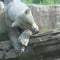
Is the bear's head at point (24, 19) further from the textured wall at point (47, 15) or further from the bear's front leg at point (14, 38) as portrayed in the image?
the textured wall at point (47, 15)

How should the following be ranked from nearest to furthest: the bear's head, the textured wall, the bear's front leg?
the bear's head, the bear's front leg, the textured wall

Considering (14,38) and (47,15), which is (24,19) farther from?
(47,15)

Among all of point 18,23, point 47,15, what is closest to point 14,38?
point 18,23

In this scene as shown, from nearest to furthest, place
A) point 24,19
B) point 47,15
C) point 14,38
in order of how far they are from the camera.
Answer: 1. point 24,19
2. point 14,38
3. point 47,15

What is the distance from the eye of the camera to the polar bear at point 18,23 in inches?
97.4

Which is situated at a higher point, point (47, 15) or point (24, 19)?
point (24, 19)

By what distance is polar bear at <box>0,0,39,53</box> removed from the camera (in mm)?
2475

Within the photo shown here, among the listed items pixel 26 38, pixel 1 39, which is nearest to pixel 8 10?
pixel 1 39

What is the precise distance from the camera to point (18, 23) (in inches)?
99.7

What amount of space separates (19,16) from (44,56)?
0.49 metres

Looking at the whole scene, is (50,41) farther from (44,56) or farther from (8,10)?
(8,10)

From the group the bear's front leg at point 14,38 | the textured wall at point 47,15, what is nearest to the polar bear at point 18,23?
the bear's front leg at point 14,38

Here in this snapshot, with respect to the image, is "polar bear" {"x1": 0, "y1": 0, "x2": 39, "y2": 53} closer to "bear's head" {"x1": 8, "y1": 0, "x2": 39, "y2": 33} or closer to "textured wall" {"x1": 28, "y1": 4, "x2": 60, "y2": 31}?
"bear's head" {"x1": 8, "y1": 0, "x2": 39, "y2": 33}

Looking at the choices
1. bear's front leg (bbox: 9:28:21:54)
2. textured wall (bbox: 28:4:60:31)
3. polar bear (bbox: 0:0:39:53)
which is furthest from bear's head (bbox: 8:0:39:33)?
textured wall (bbox: 28:4:60:31)
